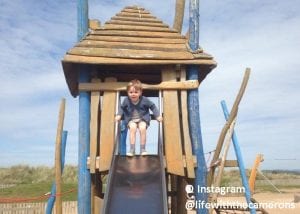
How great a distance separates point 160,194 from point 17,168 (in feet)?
102

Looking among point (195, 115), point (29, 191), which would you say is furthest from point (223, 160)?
point (29, 191)

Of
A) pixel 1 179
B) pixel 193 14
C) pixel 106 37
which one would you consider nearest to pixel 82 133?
pixel 106 37

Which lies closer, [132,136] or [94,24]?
[132,136]

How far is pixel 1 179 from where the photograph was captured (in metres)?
32.2

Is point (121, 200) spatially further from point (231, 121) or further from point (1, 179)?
point (1, 179)

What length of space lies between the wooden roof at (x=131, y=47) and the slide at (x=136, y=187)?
147cm

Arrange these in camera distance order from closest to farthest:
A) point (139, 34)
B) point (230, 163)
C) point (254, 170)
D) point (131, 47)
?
point (131, 47) → point (139, 34) → point (230, 163) → point (254, 170)

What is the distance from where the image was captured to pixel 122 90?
6461 mm

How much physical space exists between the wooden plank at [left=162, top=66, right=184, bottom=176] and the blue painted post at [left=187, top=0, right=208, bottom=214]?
0.22 meters

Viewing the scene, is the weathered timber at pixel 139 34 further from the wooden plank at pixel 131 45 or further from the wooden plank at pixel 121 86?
the wooden plank at pixel 121 86

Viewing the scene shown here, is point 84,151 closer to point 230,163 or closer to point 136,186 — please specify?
point 136,186

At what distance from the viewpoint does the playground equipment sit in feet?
19.9

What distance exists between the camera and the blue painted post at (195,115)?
6137mm

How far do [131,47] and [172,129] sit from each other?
1411 mm
